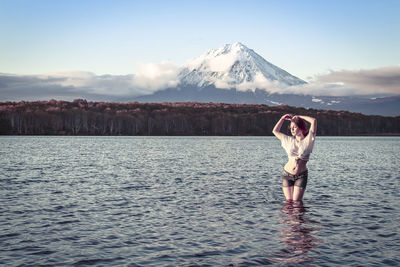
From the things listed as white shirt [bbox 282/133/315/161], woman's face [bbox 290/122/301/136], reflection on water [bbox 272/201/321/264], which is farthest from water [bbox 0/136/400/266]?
woman's face [bbox 290/122/301/136]

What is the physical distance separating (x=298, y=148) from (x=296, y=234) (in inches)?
110

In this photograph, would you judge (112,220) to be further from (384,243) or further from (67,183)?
(67,183)

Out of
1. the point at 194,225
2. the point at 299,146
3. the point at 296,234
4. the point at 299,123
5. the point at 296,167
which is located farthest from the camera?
the point at 194,225

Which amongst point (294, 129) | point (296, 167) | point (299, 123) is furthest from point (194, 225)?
point (299, 123)

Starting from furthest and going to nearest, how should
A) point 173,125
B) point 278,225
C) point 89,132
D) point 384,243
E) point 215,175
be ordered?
point 173,125
point 89,132
point 215,175
point 278,225
point 384,243

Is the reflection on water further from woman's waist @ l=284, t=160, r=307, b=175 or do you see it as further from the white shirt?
the white shirt

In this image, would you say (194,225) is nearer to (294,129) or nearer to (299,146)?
(299,146)

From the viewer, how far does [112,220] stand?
1443 cm

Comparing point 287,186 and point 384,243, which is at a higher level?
point 287,186

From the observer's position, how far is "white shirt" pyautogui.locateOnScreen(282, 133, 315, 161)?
13.1 meters

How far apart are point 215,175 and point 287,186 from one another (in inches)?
641

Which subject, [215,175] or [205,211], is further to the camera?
[215,175]

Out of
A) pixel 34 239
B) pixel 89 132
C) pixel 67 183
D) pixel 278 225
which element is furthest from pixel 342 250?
pixel 89 132

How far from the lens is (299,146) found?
523 inches
